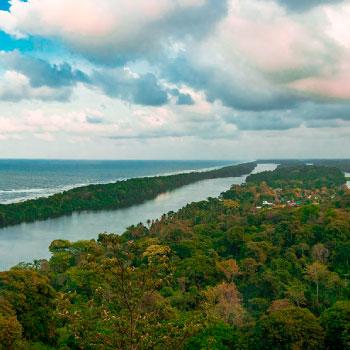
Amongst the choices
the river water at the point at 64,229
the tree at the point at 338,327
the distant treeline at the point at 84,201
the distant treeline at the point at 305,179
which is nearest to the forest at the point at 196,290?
the tree at the point at 338,327

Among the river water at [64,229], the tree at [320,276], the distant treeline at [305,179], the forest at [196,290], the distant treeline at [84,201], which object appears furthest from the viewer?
the distant treeline at [305,179]

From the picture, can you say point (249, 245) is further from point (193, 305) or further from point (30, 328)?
point (30, 328)

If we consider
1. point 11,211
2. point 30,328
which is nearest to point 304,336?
point 30,328

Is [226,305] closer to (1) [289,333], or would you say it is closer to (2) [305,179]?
(1) [289,333]

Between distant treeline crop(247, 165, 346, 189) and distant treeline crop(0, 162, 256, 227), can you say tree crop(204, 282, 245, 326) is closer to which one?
distant treeline crop(0, 162, 256, 227)

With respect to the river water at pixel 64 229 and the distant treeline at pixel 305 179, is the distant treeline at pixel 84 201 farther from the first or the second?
the distant treeline at pixel 305 179

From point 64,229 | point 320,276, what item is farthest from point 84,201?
point 320,276

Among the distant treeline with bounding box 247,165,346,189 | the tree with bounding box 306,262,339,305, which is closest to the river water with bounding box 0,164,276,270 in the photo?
the tree with bounding box 306,262,339,305

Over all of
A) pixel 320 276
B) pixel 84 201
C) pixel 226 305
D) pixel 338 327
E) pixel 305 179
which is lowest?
pixel 320 276
